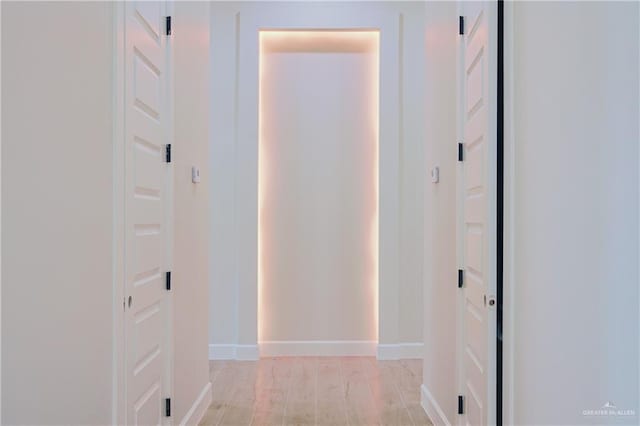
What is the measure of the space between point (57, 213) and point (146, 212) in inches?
27.6

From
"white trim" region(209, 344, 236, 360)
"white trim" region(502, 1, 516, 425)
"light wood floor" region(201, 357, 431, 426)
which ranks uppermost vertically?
"white trim" region(502, 1, 516, 425)

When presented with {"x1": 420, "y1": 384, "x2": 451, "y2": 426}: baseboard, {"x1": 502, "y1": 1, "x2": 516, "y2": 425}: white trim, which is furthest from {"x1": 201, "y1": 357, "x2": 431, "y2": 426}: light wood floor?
{"x1": 502, "y1": 1, "x2": 516, "y2": 425}: white trim

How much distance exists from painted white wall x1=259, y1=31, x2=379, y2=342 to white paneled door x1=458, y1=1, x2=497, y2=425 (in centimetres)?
200

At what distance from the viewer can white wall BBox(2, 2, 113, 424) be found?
3.75ft

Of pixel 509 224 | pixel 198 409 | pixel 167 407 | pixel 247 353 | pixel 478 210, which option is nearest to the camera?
pixel 509 224

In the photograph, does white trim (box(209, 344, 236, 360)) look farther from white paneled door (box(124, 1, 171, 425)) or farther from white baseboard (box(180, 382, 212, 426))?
white paneled door (box(124, 1, 171, 425))

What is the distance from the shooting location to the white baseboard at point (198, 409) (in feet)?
8.56

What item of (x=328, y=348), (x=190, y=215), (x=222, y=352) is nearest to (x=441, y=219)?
(x=190, y=215)

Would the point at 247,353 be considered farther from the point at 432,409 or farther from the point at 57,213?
the point at 57,213

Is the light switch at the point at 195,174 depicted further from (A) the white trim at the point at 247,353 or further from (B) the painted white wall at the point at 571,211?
(A) the white trim at the point at 247,353

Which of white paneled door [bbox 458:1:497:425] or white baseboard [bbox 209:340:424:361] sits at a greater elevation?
white paneled door [bbox 458:1:497:425]

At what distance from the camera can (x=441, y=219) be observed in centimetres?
272

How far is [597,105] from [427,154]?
5.94ft

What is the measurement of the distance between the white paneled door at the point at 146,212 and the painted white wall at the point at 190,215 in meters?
0.14
